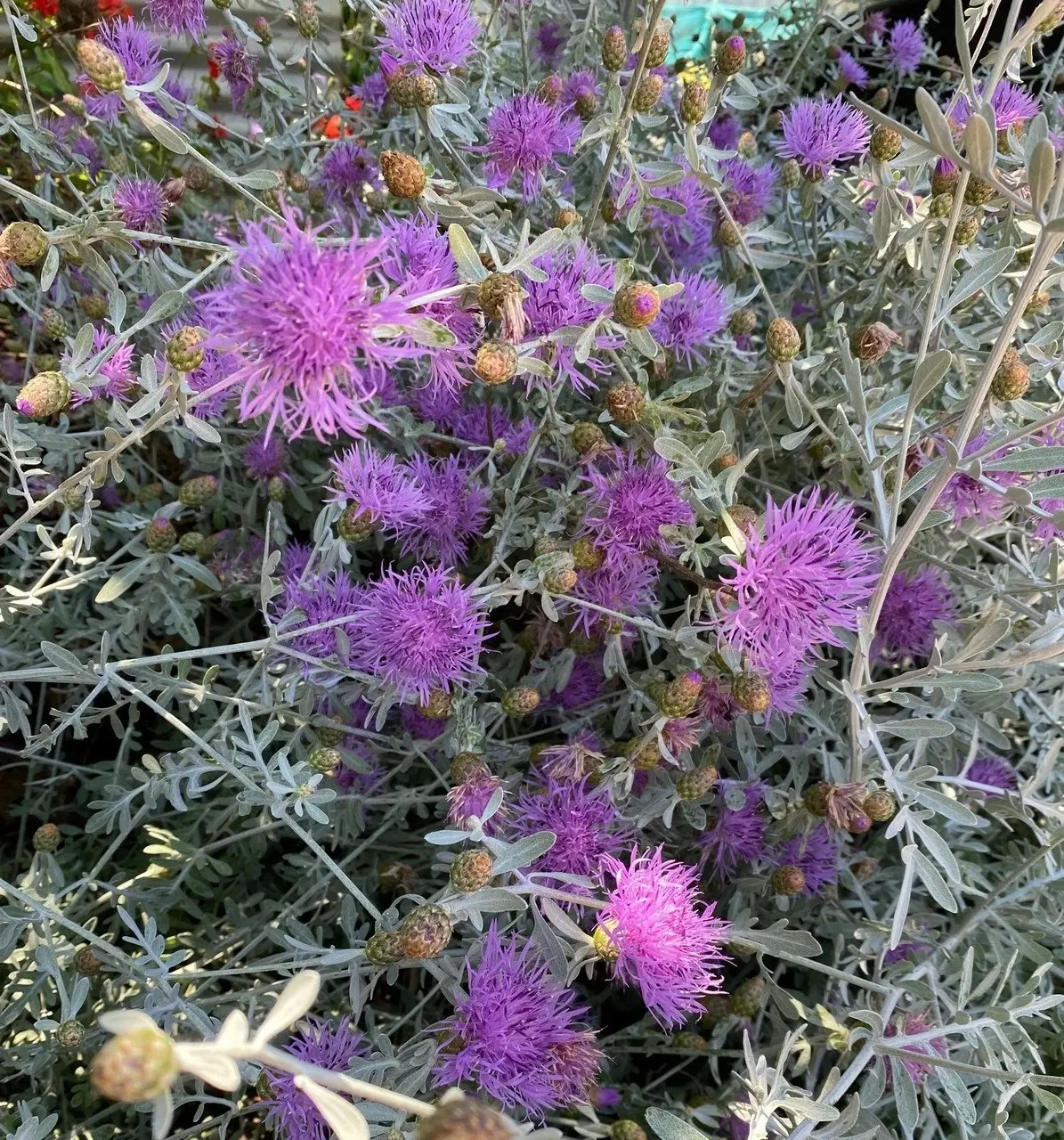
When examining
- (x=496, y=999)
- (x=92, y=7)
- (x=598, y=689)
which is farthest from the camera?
(x=92, y=7)

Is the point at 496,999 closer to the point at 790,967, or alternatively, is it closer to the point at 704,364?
the point at 790,967

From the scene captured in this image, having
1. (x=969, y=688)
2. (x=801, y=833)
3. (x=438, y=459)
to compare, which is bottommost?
(x=801, y=833)

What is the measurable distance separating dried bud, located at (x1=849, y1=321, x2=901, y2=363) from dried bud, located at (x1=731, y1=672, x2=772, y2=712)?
40 centimetres

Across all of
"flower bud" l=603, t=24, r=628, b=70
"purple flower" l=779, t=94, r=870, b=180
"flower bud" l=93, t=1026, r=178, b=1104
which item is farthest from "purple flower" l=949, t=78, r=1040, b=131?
"flower bud" l=93, t=1026, r=178, b=1104

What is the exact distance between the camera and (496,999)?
88 centimetres

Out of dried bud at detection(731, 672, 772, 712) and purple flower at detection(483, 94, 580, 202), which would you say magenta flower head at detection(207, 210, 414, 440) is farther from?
purple flower at detection(483, 94, 580, 202)

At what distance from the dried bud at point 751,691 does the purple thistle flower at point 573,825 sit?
20 centimetres

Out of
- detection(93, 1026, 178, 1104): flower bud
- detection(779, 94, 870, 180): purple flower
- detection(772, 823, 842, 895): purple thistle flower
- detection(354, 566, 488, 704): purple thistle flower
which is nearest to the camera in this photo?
detection(93, 1026, 178, 1104): flower bud

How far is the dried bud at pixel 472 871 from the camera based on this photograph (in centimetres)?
81

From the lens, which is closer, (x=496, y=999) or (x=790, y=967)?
(x=496, y=999)

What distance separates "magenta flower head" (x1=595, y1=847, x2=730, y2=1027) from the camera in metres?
0.85

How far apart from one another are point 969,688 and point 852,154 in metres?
0.78

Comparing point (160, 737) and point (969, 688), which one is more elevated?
point (969, 688)

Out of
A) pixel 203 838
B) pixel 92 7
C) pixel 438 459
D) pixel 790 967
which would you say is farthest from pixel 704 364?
pixel 92 7
